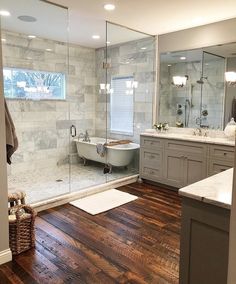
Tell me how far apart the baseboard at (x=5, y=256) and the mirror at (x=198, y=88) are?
3.43 metres

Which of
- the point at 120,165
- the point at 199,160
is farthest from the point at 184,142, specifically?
the point at 120,165

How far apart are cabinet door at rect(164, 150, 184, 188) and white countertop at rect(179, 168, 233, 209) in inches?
96.6

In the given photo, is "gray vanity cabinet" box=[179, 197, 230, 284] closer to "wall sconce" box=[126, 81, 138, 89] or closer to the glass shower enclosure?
the glass shower enclosure

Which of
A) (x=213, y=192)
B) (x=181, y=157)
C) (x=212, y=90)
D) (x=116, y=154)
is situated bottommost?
(x=116, y=154)

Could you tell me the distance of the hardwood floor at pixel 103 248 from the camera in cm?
218

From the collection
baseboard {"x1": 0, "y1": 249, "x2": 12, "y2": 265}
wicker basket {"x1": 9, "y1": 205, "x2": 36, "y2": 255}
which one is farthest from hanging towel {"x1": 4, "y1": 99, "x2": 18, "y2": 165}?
baseboard {"x1": 0, "y1": 249, "x2": 12, "y2": 265}

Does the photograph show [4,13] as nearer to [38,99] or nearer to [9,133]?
[38,99]

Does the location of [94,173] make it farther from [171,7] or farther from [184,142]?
[171,7]

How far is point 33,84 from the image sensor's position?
5.14 m

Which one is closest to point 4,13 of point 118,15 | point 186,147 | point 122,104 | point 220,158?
point 118,15

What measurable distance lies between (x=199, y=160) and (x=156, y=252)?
71.8 inches

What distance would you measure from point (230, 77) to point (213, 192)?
3.03 meters

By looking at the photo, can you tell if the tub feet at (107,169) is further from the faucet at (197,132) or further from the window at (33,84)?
the window at (33,84)

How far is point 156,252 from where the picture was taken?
2549 millimetres
